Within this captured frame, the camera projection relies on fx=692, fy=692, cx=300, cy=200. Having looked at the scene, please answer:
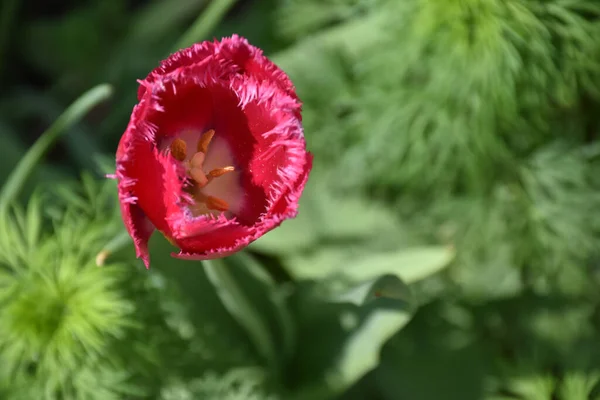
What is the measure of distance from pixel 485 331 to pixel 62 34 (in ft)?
3.36

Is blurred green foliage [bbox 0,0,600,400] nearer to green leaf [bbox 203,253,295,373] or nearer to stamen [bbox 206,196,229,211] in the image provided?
green leaf [bbox 203,253,295,373]

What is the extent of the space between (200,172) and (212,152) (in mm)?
58

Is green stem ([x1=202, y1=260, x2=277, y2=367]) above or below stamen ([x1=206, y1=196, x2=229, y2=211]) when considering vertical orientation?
below

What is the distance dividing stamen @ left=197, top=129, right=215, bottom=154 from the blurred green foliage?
6.0 inches

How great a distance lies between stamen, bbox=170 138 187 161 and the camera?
0.61 m

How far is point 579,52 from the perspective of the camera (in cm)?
97

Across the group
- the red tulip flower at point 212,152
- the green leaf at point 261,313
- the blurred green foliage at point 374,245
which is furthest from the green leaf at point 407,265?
the red tulip flower at point 212,152

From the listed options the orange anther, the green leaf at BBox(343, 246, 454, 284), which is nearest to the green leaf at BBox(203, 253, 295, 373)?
the green leaf at BBox(343, 246, 454, 284)

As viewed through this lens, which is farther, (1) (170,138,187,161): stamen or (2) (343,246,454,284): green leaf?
(2) (343,246,454,284): green leaf

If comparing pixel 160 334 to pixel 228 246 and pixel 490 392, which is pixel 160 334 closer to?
pixel 228 246

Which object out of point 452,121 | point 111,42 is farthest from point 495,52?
point 111,42

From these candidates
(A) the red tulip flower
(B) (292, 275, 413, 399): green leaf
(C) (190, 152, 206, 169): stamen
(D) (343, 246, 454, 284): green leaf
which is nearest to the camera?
(A) the red tulip flower

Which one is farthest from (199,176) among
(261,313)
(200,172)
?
(261,313)

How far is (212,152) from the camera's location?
26.2 inches
